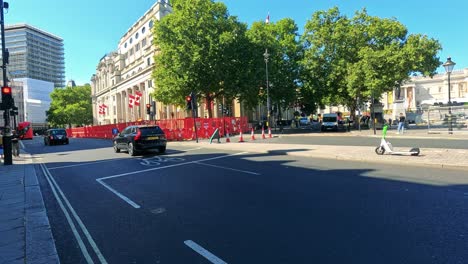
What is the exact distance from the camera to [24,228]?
546 cm

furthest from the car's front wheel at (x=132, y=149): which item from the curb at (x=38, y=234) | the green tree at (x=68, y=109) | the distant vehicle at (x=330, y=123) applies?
the green tree at (x=68, y=109)

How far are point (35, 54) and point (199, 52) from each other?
5158 inches

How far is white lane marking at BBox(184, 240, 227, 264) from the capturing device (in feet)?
12.8

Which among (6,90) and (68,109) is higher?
(68,109)

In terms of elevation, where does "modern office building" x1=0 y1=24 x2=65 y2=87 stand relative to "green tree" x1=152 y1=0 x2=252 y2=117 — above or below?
above

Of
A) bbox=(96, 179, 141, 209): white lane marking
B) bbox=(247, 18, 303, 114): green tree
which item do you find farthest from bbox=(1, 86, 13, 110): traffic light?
bbox=(247, 18, 303, 114): green tree

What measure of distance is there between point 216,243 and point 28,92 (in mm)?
148072

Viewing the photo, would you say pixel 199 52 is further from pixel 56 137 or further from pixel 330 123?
pixel 56 137

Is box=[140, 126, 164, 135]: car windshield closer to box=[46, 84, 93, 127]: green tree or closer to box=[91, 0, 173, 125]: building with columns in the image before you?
box=[91, 0, 173, 125]: building with columns

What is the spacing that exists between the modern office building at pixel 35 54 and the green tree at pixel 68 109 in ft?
50.8

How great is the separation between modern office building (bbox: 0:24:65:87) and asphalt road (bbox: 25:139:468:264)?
118398 mm

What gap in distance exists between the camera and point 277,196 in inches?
276

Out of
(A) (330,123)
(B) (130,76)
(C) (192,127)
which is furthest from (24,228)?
(B) (130,76)

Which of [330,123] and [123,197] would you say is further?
[330,123]
